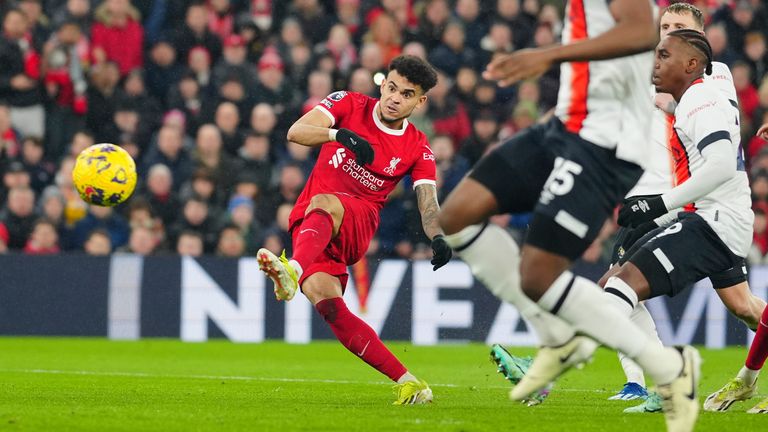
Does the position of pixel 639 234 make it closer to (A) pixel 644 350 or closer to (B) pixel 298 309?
(A) pixel 644 350

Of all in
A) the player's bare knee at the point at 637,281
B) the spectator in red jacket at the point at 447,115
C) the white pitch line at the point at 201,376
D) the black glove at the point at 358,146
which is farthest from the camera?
the spectator in red jacket at the point at 447,115

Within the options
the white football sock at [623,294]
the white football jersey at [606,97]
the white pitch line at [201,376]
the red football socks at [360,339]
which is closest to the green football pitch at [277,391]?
the white pitch line at [201,376]

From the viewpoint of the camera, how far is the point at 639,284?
7258 millimetres

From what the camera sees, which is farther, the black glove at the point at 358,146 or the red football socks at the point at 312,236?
the red football socks at the point at 312,236

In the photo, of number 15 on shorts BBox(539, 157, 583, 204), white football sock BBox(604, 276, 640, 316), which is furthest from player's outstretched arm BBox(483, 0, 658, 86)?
white football sock BBox(604, 276, 640, 316)

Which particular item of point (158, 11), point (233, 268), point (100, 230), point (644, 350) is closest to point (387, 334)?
point (233, 268)

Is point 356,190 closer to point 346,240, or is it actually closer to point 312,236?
point 346,240

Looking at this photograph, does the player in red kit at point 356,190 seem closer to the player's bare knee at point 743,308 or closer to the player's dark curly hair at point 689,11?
the player's dark curly hair at point 689,11

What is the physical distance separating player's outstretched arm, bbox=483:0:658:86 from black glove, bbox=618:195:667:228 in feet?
5.35

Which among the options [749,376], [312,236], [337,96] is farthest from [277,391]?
[749,376]

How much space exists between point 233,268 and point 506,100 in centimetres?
486

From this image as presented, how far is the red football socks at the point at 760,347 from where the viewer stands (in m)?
7.80

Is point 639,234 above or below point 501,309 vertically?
above

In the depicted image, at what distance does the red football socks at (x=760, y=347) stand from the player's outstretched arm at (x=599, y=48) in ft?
9.22
